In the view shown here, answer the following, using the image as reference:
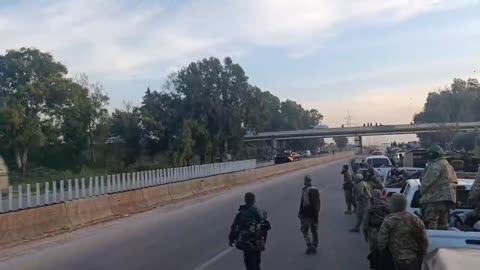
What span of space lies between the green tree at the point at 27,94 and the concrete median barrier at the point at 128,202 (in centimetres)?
4034

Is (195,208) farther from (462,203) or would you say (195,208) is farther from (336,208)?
(462,203)

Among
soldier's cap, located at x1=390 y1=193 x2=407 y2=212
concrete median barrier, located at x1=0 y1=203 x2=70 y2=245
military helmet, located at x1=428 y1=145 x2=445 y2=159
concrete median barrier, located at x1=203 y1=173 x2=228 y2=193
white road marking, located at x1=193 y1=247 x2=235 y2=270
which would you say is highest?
military helmet, located at x1=428 y1=145 x2=445 y2=159

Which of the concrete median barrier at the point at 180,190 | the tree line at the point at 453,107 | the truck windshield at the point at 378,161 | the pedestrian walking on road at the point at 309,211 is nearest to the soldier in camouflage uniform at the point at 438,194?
the pedestrian walking on road at the point at 309,211

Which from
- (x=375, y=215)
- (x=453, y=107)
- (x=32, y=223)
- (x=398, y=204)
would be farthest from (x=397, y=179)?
(x=453, y=107)

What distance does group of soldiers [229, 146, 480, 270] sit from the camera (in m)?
7.16

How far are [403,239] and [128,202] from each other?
19277 mm

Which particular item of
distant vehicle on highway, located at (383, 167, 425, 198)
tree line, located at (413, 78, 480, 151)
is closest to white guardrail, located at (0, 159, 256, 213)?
distant vehicle on highway, located at (383, 167, 425, 198)

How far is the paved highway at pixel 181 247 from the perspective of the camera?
12.5 meters

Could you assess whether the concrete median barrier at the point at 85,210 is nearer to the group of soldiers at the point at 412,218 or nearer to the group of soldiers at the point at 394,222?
the group of soldiers at the point at 394,222

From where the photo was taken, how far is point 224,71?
96812 millimetres

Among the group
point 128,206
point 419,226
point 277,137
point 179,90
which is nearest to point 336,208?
point 128,206

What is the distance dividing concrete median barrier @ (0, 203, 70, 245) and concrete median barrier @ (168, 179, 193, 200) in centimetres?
1230

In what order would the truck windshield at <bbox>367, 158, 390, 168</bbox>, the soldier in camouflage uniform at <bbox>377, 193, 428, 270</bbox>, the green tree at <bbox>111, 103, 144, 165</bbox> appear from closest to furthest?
the soldier in camouflage uniform at <bbox>377, 193, 428, 270</bbox>, the truck windshield at <bbox>367, 158, 390, 168</bbox>, the green tree at <bbox>111, 103, 144, 165</bbox>

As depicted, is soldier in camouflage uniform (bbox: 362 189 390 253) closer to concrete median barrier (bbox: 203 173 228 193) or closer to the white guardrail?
the white guardrail
